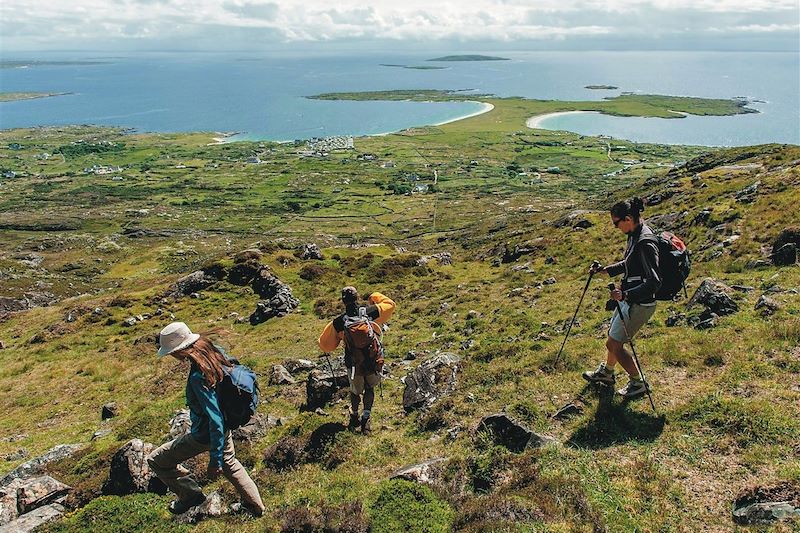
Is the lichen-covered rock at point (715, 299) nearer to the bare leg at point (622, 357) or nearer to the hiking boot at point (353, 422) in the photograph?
the bare leg at point (622, 357)

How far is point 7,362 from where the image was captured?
29688 mm

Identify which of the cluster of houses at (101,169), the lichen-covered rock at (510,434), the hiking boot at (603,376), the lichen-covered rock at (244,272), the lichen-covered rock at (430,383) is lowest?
the cluster of houses at (101,169)

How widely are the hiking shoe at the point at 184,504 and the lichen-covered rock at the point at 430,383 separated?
546cm

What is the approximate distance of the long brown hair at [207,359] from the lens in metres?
7.59

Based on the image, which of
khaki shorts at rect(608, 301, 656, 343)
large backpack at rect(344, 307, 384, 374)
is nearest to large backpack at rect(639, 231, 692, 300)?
khaki shorts at rect(608, 301, 656, 343)

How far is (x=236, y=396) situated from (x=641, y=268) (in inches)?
292

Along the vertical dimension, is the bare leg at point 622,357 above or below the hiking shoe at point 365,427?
above

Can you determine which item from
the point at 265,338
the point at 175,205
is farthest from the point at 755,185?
the point at 175,205

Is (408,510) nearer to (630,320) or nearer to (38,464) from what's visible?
(630,320)

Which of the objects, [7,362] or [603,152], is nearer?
[7,362]

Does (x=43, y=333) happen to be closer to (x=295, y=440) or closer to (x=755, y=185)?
(x=295, y=440)

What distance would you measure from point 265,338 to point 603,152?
610ft

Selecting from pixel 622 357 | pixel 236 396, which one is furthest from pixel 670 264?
pixel 236 396

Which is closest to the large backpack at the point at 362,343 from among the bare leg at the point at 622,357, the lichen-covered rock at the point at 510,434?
the lichen-covered rock at the point at 510,434
